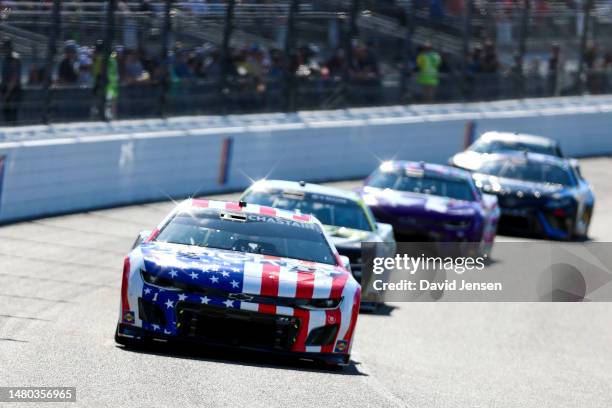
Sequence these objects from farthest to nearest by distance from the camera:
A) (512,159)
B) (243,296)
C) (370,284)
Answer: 1. (512,159)
2. (370,284)
3. (243,296)

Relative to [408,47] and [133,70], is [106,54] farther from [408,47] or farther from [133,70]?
[408,47]

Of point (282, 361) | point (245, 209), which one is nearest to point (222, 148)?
point (245, 209)

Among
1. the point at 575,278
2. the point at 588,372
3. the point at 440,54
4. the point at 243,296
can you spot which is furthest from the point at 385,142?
the point at 243,296

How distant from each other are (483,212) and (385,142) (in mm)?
9145

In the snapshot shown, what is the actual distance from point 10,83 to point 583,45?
59.2 feet

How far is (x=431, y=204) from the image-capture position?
17297mm

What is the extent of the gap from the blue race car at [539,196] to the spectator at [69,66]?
6.57 metres

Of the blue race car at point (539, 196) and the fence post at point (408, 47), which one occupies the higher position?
the fence post at point (408, 47)

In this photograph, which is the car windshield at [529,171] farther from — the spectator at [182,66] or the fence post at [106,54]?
the fence post at [106,54]

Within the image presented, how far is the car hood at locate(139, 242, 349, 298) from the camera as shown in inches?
364

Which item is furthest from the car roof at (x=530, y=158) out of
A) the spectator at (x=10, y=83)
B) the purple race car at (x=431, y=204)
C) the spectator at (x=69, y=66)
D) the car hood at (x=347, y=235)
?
the car hood at (x=347, y=235)

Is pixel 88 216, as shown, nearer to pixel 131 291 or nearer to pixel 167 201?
pixel 167 201

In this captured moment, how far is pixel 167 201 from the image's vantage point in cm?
2048

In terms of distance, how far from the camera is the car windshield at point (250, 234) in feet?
33.6
